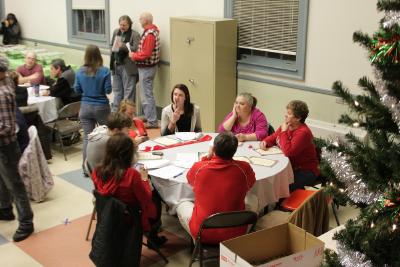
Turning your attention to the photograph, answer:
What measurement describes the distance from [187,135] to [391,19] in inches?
138

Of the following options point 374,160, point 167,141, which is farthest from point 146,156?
point 374,160

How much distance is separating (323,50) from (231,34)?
1.37 metres

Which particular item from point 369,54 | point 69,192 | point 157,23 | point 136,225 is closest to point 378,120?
point 369,54

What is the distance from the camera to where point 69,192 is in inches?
219

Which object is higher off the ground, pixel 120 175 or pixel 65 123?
pixel 120 175

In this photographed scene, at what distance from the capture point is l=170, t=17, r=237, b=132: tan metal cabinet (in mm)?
6746

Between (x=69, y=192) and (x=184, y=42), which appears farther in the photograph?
(x=184, y=42)

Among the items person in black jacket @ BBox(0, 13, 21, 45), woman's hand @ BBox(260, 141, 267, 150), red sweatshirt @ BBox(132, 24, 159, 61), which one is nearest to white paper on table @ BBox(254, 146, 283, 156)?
woman's hand @ BBox(260, 141, 267, 150)

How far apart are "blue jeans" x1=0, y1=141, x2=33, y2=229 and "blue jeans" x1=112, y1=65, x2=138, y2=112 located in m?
3.79

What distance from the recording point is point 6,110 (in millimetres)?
4000

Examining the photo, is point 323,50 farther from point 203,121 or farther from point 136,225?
point 136,225

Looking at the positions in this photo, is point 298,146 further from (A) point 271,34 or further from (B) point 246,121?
(A) point 271,34

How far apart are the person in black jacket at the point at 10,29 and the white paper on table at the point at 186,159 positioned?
8.19m

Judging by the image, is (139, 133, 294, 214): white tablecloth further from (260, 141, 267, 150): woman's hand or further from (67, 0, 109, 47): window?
(67, 0, 109, 47): window
